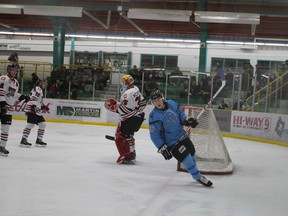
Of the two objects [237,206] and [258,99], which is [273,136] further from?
[237,206]

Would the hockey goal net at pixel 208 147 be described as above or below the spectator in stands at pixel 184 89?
below

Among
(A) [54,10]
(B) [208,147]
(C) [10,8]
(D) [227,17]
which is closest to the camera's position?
(B) [208,147]

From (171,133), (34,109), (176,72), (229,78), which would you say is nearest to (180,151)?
(171,133)

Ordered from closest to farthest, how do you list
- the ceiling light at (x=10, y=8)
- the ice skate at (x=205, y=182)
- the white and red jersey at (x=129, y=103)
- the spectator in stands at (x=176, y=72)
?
the ice skate at (x=205, y=182)
the white and red jersey at (x=129, y=103)
the spectator in stands at (x=176, y=72)
the ceiling light at (x=10, y=8)

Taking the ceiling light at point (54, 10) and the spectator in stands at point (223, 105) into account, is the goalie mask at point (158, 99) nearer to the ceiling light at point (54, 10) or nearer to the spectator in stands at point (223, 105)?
the spectator in stands at point (223, 105)

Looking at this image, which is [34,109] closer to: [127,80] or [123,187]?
[127,80]

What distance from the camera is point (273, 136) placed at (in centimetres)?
1079

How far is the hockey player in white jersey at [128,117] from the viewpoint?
616 centimetres

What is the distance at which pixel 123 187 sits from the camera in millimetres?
4598

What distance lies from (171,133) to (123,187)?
0.87 metres

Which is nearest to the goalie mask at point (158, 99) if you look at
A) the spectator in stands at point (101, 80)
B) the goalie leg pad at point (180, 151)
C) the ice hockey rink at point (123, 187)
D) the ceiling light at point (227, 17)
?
the goalie leg pad at point (180, 151)

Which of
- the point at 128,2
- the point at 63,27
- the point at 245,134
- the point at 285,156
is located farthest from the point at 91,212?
the point at 63,27

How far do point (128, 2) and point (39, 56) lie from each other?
385 inches

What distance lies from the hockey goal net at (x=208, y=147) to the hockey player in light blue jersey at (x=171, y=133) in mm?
1075
